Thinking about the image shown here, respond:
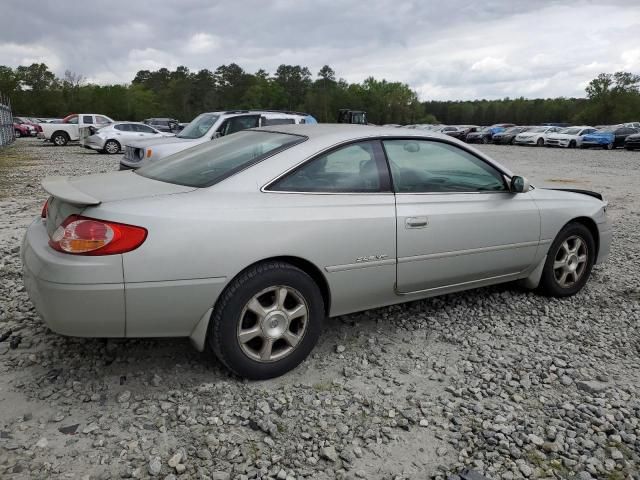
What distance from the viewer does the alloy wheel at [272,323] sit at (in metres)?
2.99

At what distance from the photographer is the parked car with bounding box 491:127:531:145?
3888cm

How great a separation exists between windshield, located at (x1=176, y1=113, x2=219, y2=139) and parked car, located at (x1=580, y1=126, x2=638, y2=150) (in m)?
27.6

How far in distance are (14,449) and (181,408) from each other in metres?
0.76

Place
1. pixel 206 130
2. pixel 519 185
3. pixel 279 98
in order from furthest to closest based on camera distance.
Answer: pixel 279 98
pixel 206 130
pixel 519 185

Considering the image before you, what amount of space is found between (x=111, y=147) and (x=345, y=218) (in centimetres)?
2129

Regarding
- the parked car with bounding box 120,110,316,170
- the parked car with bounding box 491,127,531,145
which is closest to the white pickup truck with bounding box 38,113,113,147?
the parked car with bounding box 120,110,316,170

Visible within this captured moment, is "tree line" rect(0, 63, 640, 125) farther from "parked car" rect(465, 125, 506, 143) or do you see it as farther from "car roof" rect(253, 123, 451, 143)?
"car roof" rect(253, 123, 451, 143)

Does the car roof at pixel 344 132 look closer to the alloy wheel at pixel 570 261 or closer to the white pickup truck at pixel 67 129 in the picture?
the alloy wheel at pixel 570 261

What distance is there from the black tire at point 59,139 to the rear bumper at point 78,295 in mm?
28900

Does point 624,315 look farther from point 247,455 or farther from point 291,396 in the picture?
point 247,455

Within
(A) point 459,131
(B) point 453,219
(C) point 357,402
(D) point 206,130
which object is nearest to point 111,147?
(D) point 206,130

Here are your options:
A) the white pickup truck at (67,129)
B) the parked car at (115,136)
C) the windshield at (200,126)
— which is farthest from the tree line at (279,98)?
the windshield at (200,126)

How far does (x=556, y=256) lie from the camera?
4.48 meters

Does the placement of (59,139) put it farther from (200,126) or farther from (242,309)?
(242,309)
